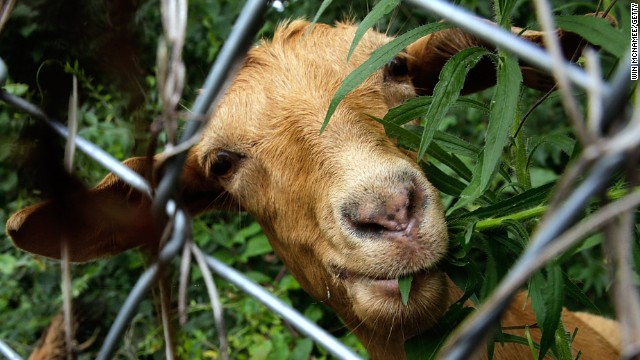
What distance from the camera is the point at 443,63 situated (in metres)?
3.61

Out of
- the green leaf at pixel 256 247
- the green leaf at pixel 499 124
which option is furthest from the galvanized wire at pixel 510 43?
the green leaf at pixel 256 247

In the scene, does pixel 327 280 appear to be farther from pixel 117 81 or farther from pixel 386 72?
pixel 117 81

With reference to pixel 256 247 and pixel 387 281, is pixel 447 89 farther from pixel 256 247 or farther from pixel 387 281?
pixel 256 247

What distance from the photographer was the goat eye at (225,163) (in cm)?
333

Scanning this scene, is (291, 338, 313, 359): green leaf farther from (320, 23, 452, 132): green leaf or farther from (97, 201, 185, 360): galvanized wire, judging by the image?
Answer: (97, 201, 185, 360): galvanized wire

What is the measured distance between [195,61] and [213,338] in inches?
93.8

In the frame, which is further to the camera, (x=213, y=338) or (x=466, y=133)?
(x=466, y=133)

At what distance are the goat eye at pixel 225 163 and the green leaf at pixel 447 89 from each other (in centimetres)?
148

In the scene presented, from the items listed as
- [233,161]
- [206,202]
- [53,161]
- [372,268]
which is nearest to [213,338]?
[206,202]

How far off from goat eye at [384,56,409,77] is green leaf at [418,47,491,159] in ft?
4.24

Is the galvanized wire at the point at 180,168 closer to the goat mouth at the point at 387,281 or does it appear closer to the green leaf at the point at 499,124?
the green leaf at the point at 499,124

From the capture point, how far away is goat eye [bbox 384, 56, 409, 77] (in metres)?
3.41

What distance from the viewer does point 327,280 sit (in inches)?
121

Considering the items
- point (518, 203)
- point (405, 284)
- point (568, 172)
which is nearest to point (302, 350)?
point (405, 284)
